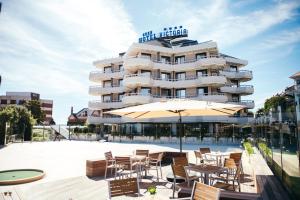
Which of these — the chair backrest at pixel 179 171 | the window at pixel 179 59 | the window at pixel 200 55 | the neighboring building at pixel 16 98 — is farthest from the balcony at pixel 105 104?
the neighboring building at pixel 16 98

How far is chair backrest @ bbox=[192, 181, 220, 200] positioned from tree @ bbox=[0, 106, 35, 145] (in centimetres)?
2475

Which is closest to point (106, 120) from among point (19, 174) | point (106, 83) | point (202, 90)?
point (106, 83)

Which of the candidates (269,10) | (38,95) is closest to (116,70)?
(269,10)

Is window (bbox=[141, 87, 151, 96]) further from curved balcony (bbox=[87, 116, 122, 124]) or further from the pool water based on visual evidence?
the pool water

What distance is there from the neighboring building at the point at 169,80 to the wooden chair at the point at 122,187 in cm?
3197

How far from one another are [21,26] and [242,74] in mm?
40743

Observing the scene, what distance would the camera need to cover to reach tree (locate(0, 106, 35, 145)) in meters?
24.2

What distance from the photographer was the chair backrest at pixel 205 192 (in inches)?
151

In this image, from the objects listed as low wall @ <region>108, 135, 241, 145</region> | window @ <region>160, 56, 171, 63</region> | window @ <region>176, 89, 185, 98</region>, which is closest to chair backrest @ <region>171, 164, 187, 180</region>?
low wall @ <region>108, 135, 241, 145</region>

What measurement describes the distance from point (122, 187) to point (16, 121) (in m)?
25.7

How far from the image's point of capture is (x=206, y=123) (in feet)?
122

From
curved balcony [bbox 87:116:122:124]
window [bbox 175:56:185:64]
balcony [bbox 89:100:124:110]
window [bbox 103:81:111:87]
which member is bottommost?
curved balcony [bbox 87:116:122:124]

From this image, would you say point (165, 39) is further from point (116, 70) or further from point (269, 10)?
point (269, 10)

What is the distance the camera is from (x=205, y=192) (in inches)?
160
